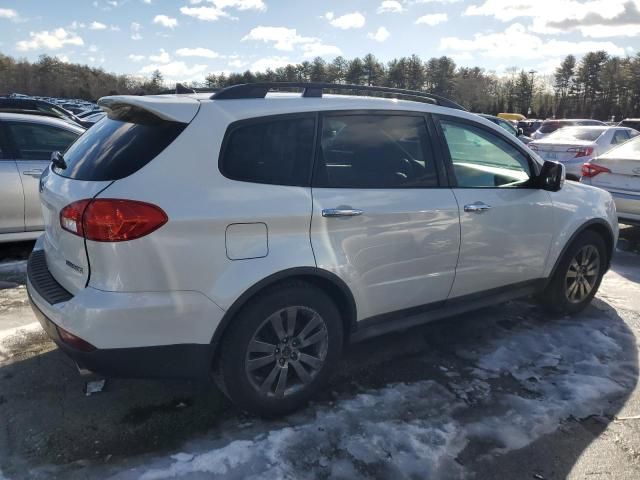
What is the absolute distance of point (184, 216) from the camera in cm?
254

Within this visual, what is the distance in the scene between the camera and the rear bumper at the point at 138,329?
2504 mm

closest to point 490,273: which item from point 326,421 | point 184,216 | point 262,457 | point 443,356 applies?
point 443,356

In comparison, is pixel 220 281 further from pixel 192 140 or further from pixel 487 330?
pixel 487 330

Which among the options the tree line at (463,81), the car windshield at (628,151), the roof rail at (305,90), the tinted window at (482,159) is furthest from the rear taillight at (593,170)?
the tree line at (463,81)

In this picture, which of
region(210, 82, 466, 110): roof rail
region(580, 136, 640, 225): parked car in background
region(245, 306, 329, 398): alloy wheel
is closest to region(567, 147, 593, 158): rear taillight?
region(580, 136, 640, 225): parked car in background

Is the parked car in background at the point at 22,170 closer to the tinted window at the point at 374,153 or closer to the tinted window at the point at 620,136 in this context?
the tinted window at the point at 374,153

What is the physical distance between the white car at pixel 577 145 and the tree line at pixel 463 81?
51.7 meters

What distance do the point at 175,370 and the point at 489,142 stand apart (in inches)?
109

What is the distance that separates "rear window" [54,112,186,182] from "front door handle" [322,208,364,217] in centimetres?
87

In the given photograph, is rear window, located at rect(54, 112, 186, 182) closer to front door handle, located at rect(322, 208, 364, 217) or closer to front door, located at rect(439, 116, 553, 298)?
front door handle, located at rect(322, 208, 364, 217)

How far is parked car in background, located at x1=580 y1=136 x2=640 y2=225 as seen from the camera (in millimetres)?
7125

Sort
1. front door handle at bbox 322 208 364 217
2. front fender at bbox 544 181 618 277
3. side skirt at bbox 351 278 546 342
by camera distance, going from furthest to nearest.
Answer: front fender at bbox 544 181 618 277 < side skirt at bbox 351 278 546 342 < front door handle at bbox 322 208 364 217

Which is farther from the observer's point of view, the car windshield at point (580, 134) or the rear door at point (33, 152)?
the car windshield at point (580, 134)

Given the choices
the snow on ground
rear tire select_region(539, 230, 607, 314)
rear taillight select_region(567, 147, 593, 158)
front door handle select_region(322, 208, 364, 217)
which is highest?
front door handle select_region(322, 208, 364, 217)
